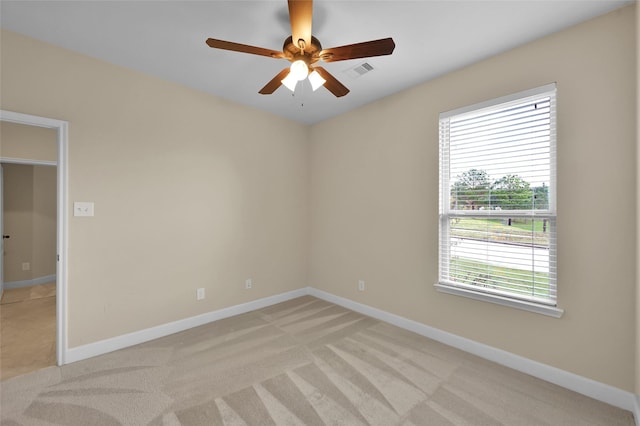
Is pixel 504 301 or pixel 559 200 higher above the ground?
pixel 559 200

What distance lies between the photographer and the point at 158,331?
9.47 ft

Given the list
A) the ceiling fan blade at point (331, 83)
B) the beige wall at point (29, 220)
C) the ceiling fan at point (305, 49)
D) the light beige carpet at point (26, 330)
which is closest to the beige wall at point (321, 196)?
the light beige carpet at point (26, 330)

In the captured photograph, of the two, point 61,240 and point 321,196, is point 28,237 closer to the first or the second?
point 61,240

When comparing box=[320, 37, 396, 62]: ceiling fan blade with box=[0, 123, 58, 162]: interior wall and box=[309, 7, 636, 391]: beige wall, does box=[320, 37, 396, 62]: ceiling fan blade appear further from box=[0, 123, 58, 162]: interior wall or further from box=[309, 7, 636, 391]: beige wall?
box=[0, 123, 58, 162]: interior wall

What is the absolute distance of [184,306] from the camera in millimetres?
3094

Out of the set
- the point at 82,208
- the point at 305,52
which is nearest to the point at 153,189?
the point at 82,208

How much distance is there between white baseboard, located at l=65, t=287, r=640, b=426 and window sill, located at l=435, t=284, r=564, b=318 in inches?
16.4

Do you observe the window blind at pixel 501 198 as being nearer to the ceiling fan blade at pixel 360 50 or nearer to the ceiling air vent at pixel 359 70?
the ceiling air vent at pixel 359 70

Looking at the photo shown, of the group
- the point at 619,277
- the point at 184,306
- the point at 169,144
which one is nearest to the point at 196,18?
the point at 169,144

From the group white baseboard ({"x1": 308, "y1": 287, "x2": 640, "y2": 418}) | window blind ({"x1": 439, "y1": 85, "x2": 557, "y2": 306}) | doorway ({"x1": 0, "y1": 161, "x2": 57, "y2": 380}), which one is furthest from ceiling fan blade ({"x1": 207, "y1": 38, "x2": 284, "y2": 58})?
doorway ({"x1": 0, "y1": 161, "x2": 57, "y2": 380})

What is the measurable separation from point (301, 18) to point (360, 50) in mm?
387

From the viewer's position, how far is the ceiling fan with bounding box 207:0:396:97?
158 centimetres

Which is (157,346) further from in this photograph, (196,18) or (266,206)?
(196,18)

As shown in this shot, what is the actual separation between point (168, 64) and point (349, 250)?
2.89 m
